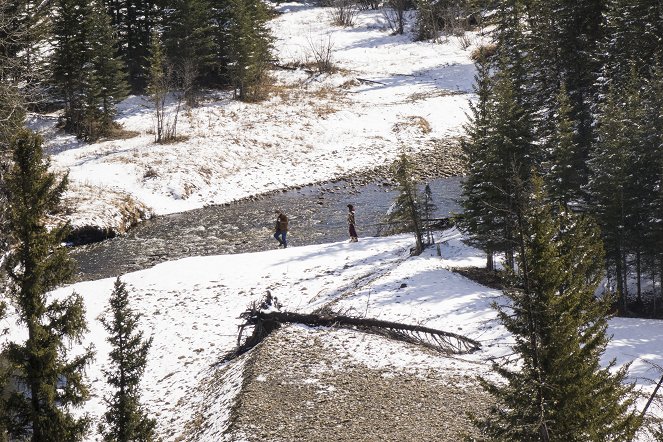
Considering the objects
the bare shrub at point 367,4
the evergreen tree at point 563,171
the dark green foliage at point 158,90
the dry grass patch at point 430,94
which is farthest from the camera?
the bare shrub at point 367,4

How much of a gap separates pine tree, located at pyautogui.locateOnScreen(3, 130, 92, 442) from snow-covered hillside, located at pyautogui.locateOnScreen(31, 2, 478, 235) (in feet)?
60.9

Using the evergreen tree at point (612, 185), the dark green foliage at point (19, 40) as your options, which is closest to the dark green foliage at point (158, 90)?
the dark green foliage at point (19, 40)

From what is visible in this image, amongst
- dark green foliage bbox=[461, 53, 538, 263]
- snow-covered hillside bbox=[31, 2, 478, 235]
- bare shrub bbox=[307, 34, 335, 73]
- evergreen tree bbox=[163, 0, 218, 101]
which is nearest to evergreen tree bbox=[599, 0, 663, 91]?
dark green foliage bbox=[461, 53, 538, 263]

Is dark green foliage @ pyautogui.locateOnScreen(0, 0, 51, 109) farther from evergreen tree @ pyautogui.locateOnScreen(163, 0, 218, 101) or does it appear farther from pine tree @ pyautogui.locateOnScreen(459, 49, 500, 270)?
evergreen tree @ pyautogui.locateOnScreen(163, 0, 218, 101)

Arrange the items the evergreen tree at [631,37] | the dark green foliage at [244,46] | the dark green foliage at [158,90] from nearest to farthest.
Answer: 1. the evergreen tree at [631,37]
2. the dark green foliage at [158,90]
3. the dark green foliage at [244,46]

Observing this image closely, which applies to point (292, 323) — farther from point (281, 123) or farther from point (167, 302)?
point (281, 123)

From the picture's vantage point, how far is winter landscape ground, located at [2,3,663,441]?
1408cm

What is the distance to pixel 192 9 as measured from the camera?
48.7 meters

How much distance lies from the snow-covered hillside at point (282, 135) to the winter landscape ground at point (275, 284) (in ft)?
0.50

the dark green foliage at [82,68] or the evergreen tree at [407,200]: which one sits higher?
the dark green foliage at [82,68]

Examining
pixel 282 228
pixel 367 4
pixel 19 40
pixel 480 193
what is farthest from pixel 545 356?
pixel 367 4

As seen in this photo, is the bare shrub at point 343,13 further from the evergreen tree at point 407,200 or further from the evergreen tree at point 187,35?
the evergreen tree at point 407,200

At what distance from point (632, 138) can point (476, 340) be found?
34.7 ft

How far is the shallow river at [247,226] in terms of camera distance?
27.5 metres
